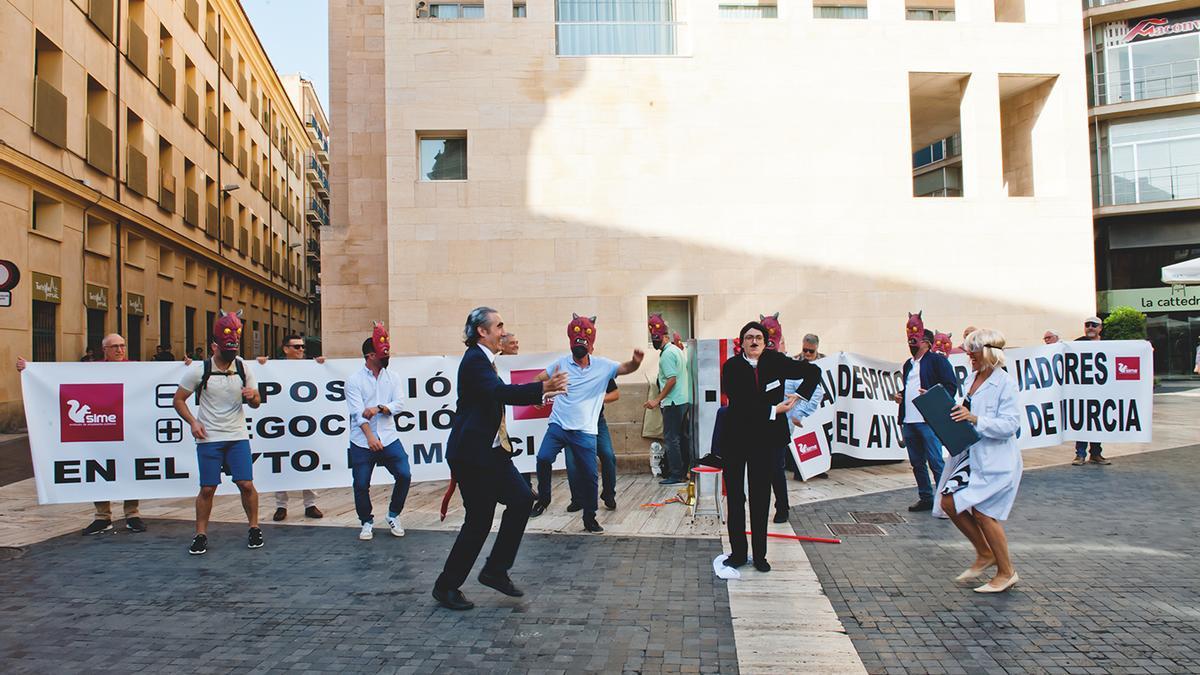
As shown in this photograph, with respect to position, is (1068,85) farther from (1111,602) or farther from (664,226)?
(1111,602)

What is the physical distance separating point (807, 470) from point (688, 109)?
817 cm

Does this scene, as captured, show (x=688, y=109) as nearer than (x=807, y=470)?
No

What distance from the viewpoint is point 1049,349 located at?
11.0 meters

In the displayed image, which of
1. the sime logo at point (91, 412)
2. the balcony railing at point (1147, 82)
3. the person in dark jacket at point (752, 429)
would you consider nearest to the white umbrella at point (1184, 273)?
the person in dark jacket at point (752, 429)

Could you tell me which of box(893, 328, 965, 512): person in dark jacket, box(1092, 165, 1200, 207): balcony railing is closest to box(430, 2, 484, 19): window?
box(893, 328, 965, 512): person in dark jacket

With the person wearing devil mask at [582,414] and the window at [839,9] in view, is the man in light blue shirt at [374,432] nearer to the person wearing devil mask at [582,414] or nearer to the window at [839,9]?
the person wearing devil mask at [582,414]

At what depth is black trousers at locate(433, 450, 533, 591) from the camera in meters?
5.12

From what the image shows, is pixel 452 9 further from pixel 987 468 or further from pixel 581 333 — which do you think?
pixel 987 468

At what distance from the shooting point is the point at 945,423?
5441 mm

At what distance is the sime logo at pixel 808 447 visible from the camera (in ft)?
33.1

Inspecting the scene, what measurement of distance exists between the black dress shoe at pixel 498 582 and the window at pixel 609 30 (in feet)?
41.2

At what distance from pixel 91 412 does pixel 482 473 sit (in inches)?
218

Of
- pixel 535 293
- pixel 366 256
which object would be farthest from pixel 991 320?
pixel 366 256

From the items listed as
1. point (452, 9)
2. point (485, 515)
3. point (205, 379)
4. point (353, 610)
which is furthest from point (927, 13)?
point (353, 610)
